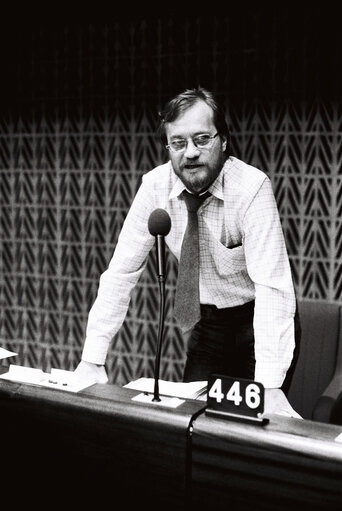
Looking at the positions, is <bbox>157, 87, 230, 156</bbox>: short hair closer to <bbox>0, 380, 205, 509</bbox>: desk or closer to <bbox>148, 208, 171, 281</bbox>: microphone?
<bbox>148, 208, 171, 281</bbox>: microphone

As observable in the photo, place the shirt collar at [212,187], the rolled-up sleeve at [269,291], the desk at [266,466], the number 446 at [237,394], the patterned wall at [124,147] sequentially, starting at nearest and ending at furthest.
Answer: the desk at [266,466] < the number 446 at [237,394] < the rolled-up sleeve at [269,291] < the shirt collar at [212,187] < the patterned wall at [124,147]

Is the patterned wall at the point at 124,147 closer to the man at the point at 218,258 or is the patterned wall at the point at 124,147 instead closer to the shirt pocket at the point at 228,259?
the man at the point at 218,258

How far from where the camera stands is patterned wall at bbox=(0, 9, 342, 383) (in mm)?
3588

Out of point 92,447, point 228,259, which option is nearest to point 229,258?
point 228,259

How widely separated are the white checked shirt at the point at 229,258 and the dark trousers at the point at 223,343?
0.06 m

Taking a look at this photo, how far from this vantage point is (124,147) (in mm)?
4082

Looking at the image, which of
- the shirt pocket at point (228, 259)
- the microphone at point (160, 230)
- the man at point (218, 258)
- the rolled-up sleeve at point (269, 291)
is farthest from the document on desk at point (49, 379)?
the shirt pocket at point (228, 259)

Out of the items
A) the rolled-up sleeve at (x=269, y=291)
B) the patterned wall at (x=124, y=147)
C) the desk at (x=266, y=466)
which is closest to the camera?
the desk at (x=266, y=466)

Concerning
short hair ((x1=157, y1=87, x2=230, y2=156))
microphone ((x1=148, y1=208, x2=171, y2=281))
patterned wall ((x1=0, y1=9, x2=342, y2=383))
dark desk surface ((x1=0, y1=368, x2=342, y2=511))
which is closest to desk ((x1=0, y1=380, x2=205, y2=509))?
dark desk surface ((x1=0, y1=368, x2=342, y2=511))

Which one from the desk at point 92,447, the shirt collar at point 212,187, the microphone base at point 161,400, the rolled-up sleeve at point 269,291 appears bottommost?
the desk at point 92,447

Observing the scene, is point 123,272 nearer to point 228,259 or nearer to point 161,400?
point 228,259

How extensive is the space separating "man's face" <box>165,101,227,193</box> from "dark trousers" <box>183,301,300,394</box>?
0.52 meters

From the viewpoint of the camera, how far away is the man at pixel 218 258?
6.53 feet

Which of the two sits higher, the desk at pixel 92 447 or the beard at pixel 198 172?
the beard at pixel 198 172
